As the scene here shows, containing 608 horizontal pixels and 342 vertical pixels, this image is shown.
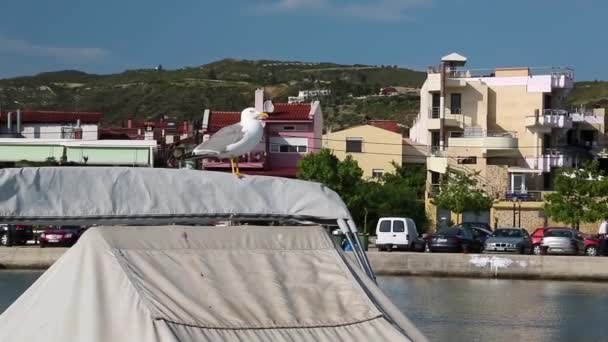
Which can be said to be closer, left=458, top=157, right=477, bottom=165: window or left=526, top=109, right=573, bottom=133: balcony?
left=458, top=157, right=477, bottom=165: window

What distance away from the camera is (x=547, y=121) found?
78562 millimetres

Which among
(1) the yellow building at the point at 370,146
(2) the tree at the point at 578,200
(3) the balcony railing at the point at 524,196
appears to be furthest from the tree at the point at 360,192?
(1) the yellow building at the point at 370,146

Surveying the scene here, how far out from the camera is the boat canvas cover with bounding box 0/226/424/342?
A: 6812 mm

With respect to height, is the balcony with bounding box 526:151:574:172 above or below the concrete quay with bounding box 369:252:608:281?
above

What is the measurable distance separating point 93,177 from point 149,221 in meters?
0.54

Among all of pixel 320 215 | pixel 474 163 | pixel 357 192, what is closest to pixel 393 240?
pixel 357 192

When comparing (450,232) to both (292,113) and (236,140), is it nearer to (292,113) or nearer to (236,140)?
(236,140)

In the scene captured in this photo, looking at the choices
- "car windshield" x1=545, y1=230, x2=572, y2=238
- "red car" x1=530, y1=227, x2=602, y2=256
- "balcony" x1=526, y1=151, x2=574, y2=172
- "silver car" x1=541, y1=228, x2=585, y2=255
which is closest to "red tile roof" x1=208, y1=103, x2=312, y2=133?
"balcony" x1=526, y1=151, x2=574, y2=172

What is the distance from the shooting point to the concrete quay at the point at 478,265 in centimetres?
3400

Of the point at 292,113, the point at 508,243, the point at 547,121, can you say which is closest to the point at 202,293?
the point at 508,243

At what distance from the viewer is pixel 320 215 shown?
28.8 feet

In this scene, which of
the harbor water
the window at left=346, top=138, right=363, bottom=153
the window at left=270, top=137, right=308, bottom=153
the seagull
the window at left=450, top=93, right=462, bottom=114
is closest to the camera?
the seagull

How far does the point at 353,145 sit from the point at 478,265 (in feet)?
146

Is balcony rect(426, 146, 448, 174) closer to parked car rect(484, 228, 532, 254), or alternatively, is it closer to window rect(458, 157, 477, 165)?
window rect(458, 157, 477, 165)
